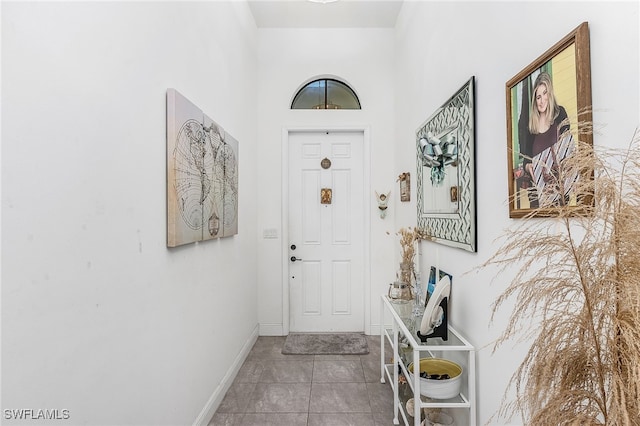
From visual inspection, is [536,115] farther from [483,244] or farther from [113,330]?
[113,330]

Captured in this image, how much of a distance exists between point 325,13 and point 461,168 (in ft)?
8.06

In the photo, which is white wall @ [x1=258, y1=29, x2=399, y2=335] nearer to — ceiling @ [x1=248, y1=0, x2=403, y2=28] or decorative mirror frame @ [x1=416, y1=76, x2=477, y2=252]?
ceiling @ [x1=248, y1=0, x2=403, y2=28]

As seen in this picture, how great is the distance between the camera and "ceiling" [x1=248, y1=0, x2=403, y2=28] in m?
3.19

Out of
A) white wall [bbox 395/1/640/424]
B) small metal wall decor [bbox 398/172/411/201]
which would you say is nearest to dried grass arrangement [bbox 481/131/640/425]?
white wall [bbox 395/1/640/424]

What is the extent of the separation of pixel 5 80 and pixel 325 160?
2.98 meters

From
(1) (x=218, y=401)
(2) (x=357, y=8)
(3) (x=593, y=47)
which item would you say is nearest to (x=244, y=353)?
(1) (x=218, y=401)

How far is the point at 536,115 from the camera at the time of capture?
1.15 metres

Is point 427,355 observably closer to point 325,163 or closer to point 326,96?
point 325,163

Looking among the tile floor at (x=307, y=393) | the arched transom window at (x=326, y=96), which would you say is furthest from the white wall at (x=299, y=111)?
the tile floor at (x=307, y=393)

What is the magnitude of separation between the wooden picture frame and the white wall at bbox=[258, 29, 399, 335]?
2.30 meters

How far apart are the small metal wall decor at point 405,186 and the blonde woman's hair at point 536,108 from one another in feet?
5.86

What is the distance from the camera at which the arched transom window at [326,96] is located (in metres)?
3.69

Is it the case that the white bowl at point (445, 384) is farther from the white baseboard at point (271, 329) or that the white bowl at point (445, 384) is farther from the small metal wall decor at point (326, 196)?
the small metal wall decor at point (326, 196)

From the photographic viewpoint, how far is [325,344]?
3.29 m
